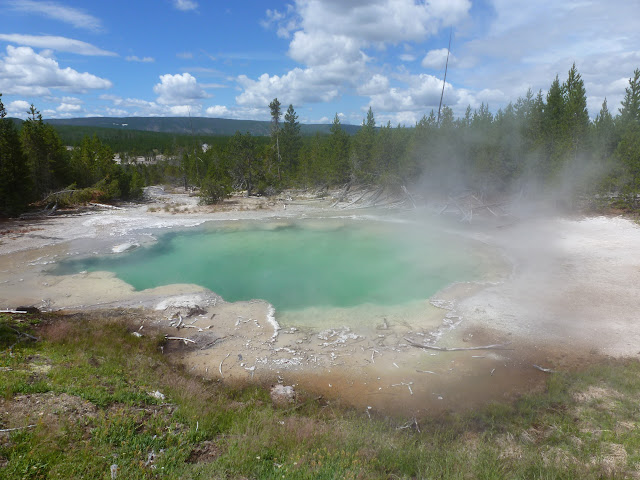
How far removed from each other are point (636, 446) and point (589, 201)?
2180 cm

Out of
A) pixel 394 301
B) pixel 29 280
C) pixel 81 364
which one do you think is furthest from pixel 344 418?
pixel 29 280

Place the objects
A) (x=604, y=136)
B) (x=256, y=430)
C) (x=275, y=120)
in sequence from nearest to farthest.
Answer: (x=256, y=430), (x=604, y=136), (x=275, y=120)

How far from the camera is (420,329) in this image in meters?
9.97

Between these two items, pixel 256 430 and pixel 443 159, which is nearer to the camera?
pixel 256 430

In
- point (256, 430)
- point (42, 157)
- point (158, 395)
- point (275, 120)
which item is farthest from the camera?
point (275, 120)

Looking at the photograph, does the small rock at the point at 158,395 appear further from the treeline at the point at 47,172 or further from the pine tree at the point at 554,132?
the pine tree at the point at 554,132

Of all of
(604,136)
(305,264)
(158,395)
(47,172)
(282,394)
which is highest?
(604,136)

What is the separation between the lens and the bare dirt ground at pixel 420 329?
308 inches

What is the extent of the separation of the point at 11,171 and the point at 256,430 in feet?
82.2

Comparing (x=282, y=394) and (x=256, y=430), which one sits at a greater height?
(x=256, y=430)

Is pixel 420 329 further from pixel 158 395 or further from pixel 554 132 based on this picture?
pixel 554 132

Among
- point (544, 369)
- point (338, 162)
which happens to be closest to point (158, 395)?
point (544, 369)

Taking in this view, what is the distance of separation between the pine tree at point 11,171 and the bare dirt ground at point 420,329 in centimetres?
687

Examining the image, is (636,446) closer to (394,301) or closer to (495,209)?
(394,301)
